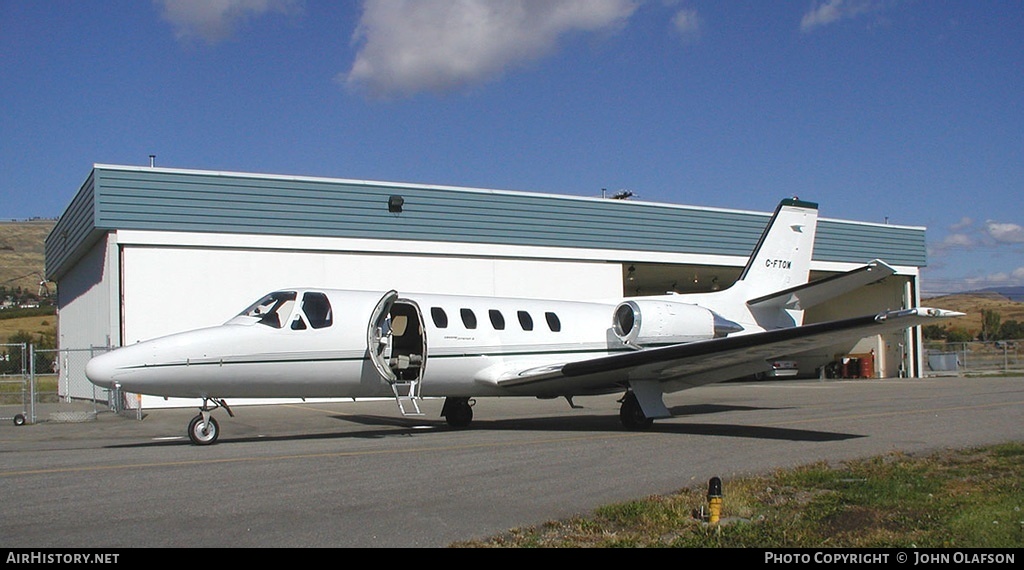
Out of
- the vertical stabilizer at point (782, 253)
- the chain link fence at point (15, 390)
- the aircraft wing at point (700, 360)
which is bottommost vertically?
the chain link fence at point (15, 390)

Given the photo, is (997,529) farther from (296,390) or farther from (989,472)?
(296,390)

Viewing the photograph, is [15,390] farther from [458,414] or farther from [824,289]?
[824,289]

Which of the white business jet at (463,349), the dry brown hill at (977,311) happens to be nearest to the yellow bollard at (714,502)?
the white business jet at (463,349)

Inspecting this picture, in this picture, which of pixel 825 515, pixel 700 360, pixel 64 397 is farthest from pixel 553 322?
pixel 64 397

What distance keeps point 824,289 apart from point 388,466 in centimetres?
1100

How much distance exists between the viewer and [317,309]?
14414 millimetres

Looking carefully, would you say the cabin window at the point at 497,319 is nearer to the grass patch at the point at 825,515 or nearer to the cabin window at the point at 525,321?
the cabin window at the point at 525,321

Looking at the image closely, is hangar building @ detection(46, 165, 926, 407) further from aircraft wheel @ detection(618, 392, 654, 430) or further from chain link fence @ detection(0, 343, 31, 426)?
aircraft wheel @ detection(618, 392, 654, 430)

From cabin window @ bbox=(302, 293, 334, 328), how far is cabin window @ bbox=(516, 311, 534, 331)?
4.07 m

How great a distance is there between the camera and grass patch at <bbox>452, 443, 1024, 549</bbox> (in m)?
6.63

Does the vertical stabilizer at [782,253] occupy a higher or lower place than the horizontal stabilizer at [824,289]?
higher

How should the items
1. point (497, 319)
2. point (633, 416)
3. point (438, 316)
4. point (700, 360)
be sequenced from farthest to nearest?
point (497, 319) → point (633, 416) → point (438, 316) → point (700, 360)

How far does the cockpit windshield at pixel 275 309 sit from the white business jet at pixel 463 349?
22 millimetres

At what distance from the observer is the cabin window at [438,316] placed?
51.1 ft
